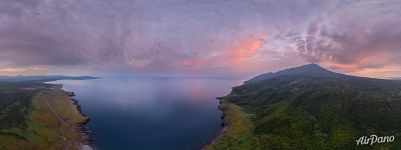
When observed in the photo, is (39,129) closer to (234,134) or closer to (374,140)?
(234,134)

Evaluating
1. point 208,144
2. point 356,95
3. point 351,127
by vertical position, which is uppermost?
point 356,95

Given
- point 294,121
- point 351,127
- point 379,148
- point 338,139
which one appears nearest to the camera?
point 379,148

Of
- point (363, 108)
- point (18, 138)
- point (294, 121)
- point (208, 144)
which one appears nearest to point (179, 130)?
point (208, 144)

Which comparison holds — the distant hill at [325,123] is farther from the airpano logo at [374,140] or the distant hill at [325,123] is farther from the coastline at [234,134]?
the airpano logo at [374,140]

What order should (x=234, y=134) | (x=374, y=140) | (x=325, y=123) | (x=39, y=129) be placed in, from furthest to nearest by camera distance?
1. (x=39, y=129)
2. (x=234, y=134)
3. (x=325, y=123)
4. (x=374, y=140)

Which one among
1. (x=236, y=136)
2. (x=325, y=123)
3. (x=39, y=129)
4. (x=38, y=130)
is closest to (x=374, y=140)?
(x=325, y=123)

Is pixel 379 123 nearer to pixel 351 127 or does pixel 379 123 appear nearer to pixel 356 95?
pixel 351 127

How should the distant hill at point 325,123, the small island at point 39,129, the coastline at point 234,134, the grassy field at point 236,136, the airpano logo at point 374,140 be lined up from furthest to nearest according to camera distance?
the coastline at point 234,134 → the grassy field at point 236,136 → the small island at point 39,129 → the distant hill at point 325,123 → the airpano logo at point 374,140

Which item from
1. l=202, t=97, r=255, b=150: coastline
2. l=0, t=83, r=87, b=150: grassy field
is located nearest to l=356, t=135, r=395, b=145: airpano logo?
l=202, t=97, r=255, b=150: coastline

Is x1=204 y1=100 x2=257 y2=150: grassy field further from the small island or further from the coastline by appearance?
the small island

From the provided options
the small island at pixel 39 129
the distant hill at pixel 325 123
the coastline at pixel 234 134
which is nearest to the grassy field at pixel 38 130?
the small island at pixel 39 129

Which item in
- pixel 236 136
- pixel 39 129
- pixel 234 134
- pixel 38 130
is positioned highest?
pixel 39 129
